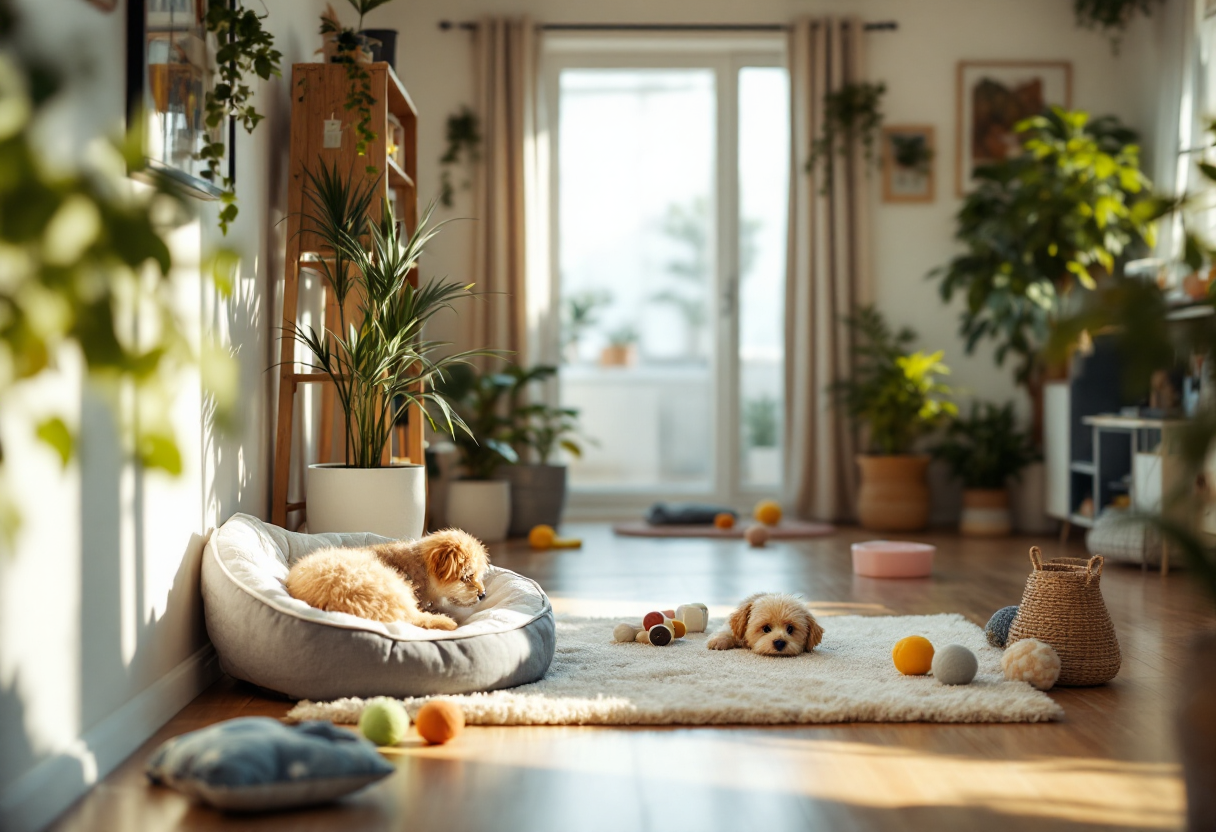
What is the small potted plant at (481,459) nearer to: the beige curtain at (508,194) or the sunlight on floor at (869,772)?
the beige curtain at (508,194)

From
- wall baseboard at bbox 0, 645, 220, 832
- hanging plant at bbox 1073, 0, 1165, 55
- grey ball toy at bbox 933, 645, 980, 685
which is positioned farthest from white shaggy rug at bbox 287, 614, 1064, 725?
hanging plant at bbox 1073, 0, 1165, 55

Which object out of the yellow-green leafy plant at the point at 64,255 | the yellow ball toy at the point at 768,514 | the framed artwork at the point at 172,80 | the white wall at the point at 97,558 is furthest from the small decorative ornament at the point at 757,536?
the yellow-green leafy plant at the point at 64,255

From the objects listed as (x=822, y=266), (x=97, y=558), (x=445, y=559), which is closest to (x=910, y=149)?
(x=822, y=266)

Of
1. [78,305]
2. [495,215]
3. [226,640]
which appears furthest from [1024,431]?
[78,305]

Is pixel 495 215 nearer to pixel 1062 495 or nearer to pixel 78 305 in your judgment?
pixel 1062 495

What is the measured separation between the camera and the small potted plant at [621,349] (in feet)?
A: 20.0

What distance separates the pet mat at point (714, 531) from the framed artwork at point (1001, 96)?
7.10ft

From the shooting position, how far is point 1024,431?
5773mm

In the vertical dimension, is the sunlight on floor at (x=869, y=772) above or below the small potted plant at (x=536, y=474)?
below

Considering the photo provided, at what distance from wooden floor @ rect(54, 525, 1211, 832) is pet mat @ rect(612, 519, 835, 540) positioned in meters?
2.54

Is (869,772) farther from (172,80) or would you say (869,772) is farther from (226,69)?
(226,69)

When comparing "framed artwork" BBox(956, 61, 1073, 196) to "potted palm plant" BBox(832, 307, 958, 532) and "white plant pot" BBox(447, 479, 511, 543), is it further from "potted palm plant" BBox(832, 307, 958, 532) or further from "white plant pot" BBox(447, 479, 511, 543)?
"white plant pot" BBox(447, 479, 511, 543)

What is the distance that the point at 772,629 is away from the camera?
2.71 meters

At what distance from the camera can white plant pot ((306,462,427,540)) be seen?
119 inches
